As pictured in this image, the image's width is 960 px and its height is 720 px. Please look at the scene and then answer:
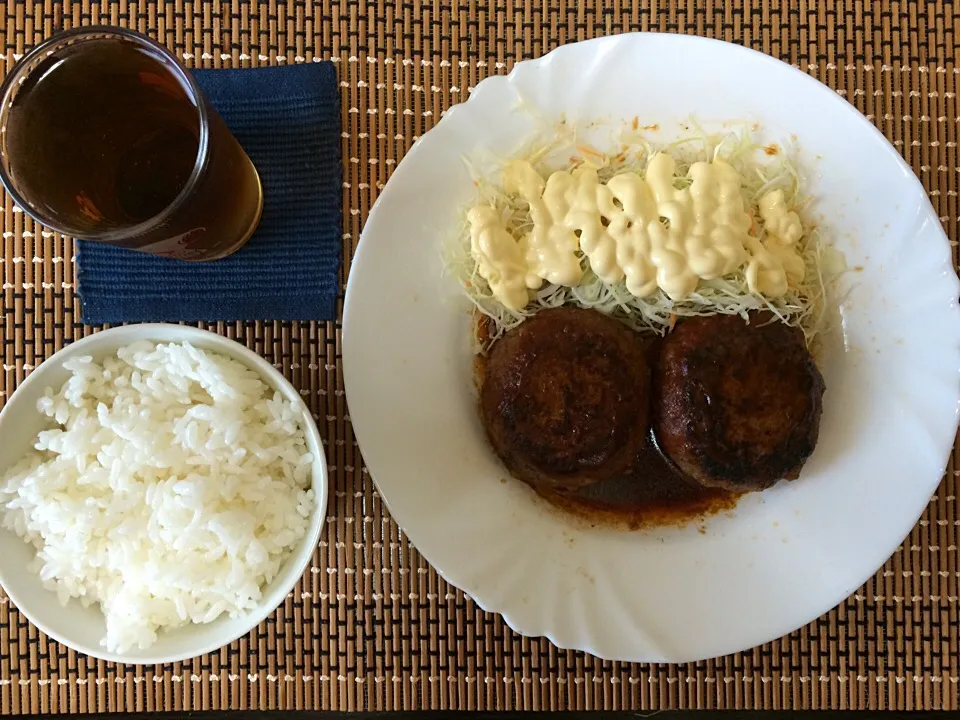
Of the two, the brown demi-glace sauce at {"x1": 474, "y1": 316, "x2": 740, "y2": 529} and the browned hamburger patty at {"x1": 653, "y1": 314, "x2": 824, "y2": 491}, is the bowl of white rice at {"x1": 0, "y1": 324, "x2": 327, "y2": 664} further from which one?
the browned hamburger patty at {"x1": 653, "y1": 314, "x2": 824, "y2": 491}

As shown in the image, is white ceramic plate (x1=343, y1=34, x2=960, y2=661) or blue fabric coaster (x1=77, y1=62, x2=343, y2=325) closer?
white ceramic plate (x1=343, y1=34, x2=960, y2=661)

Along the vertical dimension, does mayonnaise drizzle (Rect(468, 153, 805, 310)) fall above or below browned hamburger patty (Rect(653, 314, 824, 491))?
above

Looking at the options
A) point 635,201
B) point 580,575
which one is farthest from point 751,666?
point 635,201

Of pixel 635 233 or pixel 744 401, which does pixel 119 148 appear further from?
pixel 744 401

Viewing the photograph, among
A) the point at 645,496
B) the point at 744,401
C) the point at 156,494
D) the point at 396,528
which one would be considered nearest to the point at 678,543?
the point at 645,496

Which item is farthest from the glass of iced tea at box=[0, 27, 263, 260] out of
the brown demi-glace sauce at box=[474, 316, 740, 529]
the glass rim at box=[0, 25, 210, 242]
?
the brown demi-glace sauce at box=[474, 316, 740, 529]

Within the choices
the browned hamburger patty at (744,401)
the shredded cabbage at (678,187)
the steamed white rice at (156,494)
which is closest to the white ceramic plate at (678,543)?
the shredded cabbage at (678,187)

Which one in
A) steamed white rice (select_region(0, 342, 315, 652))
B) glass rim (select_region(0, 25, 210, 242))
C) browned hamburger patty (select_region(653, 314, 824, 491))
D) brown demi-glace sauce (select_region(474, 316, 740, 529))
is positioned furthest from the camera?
brown demi-glace sauce (select_region(474, 316, 740, 529))

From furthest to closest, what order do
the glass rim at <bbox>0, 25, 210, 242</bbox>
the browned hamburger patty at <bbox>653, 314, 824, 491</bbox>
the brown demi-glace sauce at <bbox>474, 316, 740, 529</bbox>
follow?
1. the brown demi-glace sauce at <bbox>474, 316, 740, 529</bbox>
2. the browned hamburger patty at <bbox>653, 314, 824, 491</bbox>
3. the glass rim at <bbox>0, 25, 210, 242</bbox>
